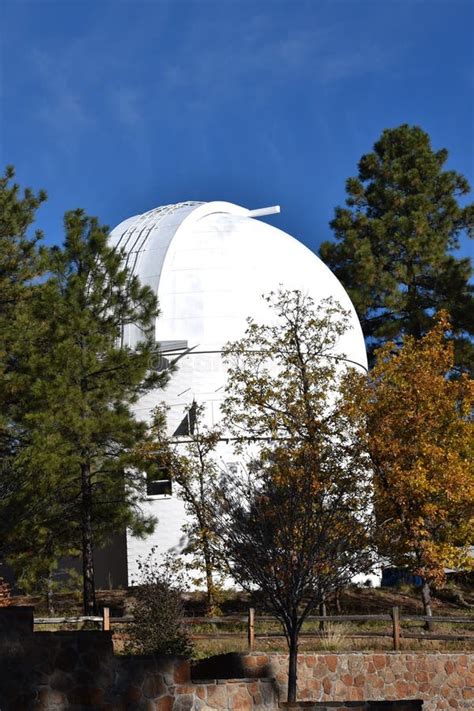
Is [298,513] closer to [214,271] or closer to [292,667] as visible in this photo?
[292,667]

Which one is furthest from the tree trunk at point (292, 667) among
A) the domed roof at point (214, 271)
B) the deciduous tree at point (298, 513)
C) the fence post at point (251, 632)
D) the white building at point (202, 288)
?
the domed roof at point (214, 271)

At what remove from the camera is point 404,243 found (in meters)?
40.9

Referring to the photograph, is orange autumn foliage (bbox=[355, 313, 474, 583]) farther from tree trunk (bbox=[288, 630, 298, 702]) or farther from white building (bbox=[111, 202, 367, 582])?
white building (bbox=[111, 202, 367, 582])

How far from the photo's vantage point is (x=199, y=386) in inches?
1162

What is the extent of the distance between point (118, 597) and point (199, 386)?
6443 millimetres

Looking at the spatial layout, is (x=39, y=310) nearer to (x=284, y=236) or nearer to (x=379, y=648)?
(x=379, y=648)

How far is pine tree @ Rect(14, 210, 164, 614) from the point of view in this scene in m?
21.4

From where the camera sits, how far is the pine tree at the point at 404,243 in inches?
1567

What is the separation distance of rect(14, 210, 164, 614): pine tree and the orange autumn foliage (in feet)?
18.0

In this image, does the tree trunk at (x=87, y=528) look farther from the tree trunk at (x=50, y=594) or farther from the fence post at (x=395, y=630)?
the fence post at (x=395, y=630)

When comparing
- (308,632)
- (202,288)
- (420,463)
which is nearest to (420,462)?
(420,463)

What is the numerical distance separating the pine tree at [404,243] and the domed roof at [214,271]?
6945mm

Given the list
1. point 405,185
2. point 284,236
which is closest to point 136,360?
point 284,236

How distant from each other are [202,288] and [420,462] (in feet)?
37.0
